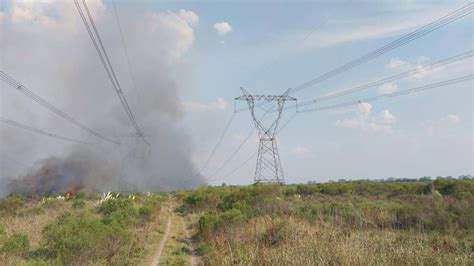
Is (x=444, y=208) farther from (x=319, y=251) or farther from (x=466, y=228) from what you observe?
(x=319, y=251)

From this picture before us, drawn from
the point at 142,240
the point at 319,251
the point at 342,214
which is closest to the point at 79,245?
the point at 142,240

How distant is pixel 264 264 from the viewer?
11.4 metres

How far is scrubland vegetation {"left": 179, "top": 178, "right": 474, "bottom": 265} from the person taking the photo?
11195mm

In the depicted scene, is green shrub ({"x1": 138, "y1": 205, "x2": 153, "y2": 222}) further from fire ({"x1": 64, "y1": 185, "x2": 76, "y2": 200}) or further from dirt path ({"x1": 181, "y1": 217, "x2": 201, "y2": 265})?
fire ({"x1": 64, "y1": 185, "x2": 76, "y2": 200})

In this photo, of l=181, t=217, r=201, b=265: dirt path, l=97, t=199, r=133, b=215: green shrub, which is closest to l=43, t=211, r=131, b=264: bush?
l=181, t=217, r=201, b=265: dirt path

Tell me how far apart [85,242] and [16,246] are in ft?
7.92

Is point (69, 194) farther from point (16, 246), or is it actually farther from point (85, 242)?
point (85, 242)

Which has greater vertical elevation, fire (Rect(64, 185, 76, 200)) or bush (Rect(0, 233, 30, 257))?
fire (Rect(64, 185, 76, 200))

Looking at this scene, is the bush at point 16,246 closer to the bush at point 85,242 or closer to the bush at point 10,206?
the bush at point 85,242

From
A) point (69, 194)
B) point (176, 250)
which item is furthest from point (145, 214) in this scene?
point (69, 194)

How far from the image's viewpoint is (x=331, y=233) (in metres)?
15.0

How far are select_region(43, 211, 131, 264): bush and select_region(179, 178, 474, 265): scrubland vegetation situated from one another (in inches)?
152

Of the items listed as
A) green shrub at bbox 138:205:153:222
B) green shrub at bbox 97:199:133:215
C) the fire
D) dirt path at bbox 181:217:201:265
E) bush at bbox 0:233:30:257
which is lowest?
dirt path at bbox 181:217:201:265

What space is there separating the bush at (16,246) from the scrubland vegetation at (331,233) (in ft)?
22.1
